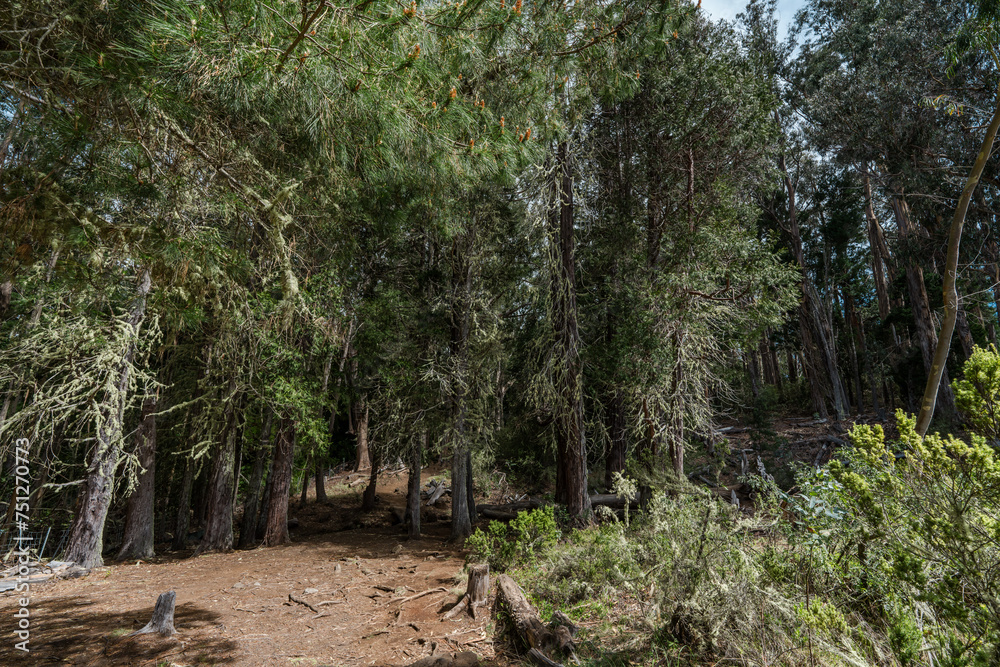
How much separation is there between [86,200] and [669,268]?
7.81m

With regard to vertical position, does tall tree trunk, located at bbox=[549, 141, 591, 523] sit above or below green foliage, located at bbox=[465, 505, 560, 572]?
above

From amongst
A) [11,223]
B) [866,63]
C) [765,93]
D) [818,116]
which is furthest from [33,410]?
[866,63]

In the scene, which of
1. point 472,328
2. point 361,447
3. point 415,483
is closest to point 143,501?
point 415,483

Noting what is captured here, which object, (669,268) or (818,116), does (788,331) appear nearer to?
(818,116)

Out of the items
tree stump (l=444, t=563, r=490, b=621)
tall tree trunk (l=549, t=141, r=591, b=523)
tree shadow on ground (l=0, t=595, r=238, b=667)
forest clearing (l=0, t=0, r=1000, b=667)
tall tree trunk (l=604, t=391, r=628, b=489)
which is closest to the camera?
forest clearing (l=0, t=0, r=1000, b=667)

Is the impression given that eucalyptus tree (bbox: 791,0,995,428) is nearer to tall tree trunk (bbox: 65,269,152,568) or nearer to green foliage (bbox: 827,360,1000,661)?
green foliage (bbox: 827,360,1000,661)

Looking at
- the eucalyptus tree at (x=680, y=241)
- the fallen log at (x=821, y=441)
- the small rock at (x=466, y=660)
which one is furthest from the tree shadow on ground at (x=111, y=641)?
the fallen log at (x=821, y=441)

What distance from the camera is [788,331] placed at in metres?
22.2

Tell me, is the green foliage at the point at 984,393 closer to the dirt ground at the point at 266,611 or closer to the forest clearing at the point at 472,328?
the forest clearing at the point at 472,328

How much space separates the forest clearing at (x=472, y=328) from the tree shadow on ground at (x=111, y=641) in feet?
0.15

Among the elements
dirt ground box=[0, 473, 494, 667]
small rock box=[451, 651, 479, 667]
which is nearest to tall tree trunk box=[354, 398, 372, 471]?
dirt ground box=[0, 473, 494, 667]

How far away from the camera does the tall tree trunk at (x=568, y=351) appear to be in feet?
28.6

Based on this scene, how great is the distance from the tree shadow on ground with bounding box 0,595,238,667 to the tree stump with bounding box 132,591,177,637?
0.09 m

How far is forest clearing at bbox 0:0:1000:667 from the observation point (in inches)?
120
